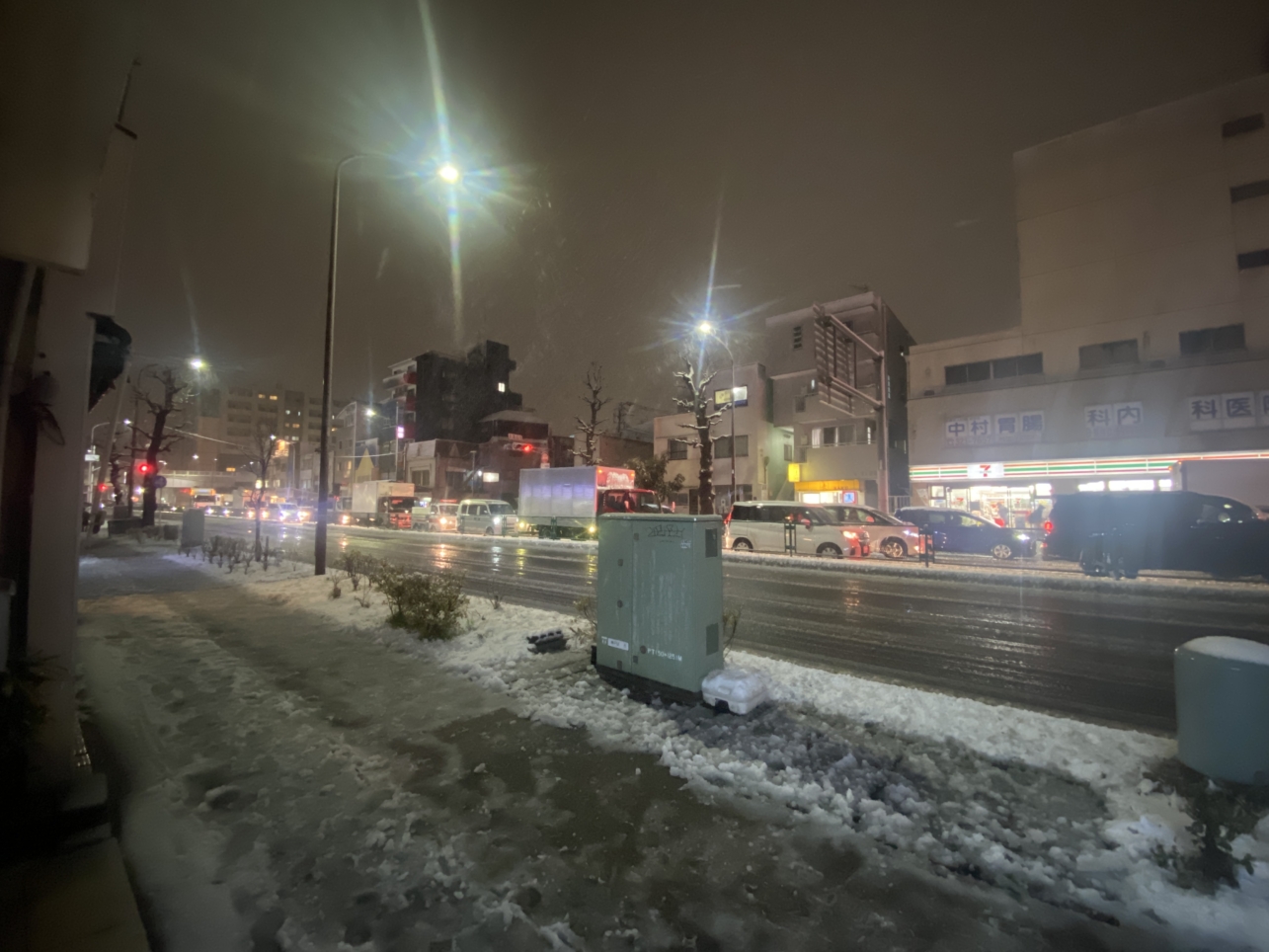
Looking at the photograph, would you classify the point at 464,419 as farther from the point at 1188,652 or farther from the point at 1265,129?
the point at 1188,652

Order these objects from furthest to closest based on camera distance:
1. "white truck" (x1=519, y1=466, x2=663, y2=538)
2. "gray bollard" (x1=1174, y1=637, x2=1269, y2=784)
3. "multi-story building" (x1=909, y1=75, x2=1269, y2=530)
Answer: "white truck" (x1=519, y1=466, x2=663, y2=538) → "multi-story building" (x1=909, y1=75, x2=1269, y2=530) → "gray bollard" (x1=1174, y1=637, x2=1269, y2=784)

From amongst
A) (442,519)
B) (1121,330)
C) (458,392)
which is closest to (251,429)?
(458,392)

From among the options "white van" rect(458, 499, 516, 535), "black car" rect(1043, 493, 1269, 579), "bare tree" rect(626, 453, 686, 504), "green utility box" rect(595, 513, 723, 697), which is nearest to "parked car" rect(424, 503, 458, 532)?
"white van" rect(458, 499, 516, 535)

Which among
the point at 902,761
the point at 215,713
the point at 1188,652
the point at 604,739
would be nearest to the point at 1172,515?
the point at 1188,652

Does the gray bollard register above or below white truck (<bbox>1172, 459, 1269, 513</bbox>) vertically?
below

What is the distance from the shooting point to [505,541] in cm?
2762

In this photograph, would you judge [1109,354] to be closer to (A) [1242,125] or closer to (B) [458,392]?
(A) [1242,125]

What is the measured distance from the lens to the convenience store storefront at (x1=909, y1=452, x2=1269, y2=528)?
82.1ft

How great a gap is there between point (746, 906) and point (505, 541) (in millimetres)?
25902

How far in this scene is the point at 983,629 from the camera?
9133 mm

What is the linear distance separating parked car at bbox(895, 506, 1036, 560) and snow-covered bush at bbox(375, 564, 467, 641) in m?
15.8

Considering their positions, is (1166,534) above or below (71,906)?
above

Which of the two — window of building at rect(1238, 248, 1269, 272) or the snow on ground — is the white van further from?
window of building at rect(1238, 248, 1269, 272)

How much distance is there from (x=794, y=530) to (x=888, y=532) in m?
3.06
